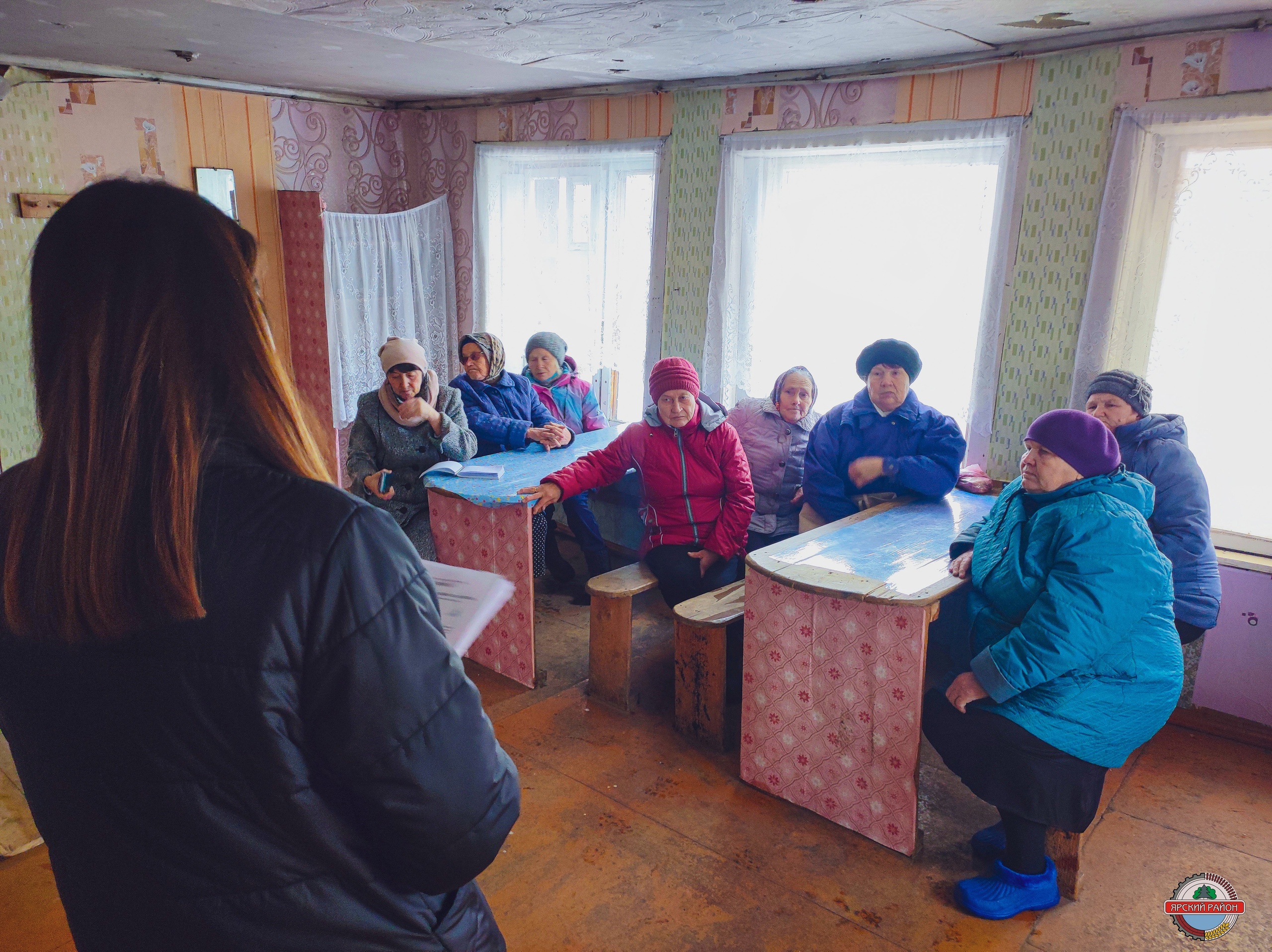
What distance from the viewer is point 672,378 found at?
3.34 m

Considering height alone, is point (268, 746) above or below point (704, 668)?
above

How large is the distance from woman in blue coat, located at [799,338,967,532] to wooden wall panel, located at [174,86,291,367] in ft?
9.17

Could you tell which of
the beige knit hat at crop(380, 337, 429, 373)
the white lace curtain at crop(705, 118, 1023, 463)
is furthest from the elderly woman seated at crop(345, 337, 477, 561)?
the white lace curtain at crop(705, 118, 1023, 463)

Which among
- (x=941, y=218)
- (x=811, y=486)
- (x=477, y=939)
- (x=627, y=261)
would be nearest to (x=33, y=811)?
(x=477, y=939)

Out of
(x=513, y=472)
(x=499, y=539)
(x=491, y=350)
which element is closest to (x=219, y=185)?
(x=491, y=350)

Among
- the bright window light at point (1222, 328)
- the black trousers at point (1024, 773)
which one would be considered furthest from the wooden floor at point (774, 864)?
the bright window light at point (1222, 328)

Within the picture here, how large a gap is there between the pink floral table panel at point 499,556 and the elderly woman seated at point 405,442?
17cm

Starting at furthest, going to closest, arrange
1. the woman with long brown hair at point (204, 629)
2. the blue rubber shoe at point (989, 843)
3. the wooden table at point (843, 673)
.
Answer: the blue rubber shoe at point (989, 843)
the wooden table at point (843, 673)
the woman with long brown hair at point (204, 629)

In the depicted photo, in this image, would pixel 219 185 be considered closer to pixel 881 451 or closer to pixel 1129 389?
pixel 881 451

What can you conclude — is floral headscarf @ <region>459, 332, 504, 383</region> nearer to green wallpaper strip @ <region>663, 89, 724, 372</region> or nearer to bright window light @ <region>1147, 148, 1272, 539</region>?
green wallpaper strip @ <region>663, 89, 724, 372</region>

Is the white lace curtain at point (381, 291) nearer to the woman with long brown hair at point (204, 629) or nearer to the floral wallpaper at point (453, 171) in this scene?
the floral wallpaper at point (453, 171)

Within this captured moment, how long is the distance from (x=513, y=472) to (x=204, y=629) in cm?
277

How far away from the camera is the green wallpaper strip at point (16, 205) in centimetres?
398

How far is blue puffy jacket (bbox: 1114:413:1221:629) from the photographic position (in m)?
2.74
